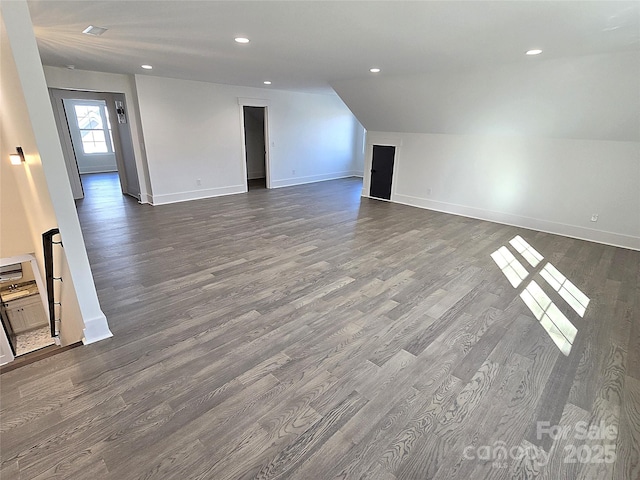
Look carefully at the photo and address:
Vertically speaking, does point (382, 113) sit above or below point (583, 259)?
above

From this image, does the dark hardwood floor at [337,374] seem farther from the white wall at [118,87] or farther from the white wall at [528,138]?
the white wall at [118,87]

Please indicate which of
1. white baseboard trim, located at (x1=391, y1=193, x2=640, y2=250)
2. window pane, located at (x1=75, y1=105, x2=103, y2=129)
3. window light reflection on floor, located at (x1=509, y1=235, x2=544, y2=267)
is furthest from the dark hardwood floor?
window pane, located at (x1=75, y1=105, x2=103, y2=129)

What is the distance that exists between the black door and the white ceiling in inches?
108

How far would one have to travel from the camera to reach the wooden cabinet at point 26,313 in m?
5.76

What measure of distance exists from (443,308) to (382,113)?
4780 mm

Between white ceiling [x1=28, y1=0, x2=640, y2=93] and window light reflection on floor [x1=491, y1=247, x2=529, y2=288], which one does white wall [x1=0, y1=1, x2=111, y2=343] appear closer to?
white ceiling [x1=28, y1=0, x2=640, y2=93]

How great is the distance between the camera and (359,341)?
256 centimetres

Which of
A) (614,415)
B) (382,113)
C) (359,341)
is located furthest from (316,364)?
(382,113)

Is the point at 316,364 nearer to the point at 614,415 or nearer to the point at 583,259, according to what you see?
the point at 614,415

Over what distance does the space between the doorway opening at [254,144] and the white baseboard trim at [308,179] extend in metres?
0.69

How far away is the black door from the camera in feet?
23.8

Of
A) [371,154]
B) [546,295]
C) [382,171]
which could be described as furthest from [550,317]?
[371,154]

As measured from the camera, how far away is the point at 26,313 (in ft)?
19.5

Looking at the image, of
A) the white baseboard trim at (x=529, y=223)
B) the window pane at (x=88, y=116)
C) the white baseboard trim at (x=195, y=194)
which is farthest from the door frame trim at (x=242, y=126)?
the window pane at (x=88, y=116)
